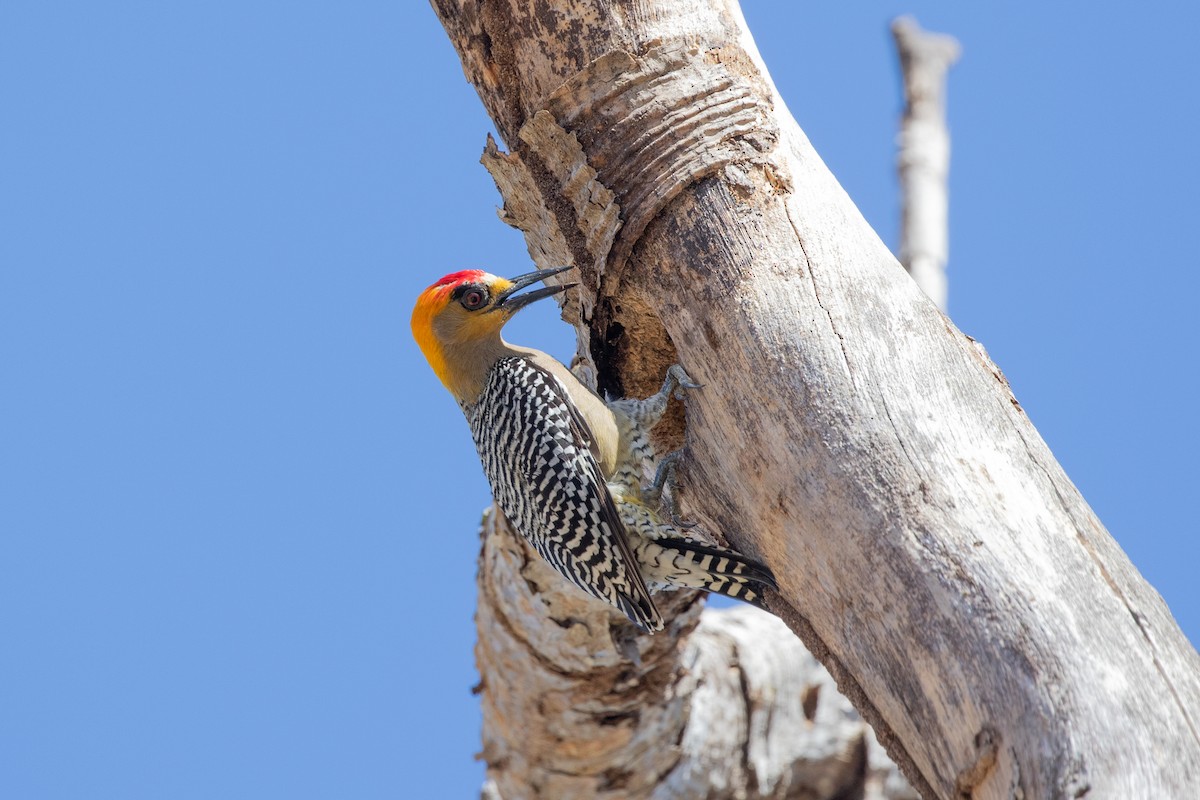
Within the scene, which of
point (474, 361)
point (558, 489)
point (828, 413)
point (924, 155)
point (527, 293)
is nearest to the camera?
point (828, 413)

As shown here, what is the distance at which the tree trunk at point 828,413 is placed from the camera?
2.86 m

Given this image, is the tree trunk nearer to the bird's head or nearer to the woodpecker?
the woodpecker

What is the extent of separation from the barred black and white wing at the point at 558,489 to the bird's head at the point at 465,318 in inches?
10.9

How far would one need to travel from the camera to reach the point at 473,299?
505 centimetres

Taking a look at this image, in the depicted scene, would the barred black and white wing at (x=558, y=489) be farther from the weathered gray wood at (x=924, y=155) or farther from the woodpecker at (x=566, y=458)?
the weathered gray wood at (x=924, y=155)

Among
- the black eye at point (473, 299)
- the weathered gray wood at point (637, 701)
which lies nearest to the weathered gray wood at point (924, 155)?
the weathered gray wood at point (637, 701)

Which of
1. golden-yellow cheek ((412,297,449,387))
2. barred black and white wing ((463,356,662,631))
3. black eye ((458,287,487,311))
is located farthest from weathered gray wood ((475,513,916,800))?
black eye ((458,287,487,311))

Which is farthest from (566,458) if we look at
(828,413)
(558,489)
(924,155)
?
(924,155)

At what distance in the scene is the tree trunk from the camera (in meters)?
2.86

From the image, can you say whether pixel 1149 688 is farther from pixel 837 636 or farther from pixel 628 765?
pixel 628 765

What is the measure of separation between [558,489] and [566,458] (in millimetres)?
124

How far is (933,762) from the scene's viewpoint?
307cm

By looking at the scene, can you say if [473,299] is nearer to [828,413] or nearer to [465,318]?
[465,318]

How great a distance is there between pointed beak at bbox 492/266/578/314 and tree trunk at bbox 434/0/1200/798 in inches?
3.1
